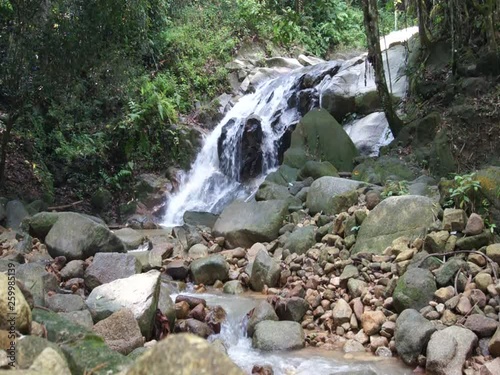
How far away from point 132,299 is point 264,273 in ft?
6.76

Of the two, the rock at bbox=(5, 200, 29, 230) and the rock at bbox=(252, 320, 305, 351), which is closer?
the rock at bbox=(252, 320, 305, 351)

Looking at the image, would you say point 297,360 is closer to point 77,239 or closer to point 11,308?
point 11,308

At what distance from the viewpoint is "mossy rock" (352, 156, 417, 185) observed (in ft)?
27.3

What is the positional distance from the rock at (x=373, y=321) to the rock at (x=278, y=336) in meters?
0.62

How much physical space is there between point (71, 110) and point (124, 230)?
A: 4650 millimetres

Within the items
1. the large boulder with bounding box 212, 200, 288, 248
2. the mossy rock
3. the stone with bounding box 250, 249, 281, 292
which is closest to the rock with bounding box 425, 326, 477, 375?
the stone with bounding box 250, 249, 281, 292

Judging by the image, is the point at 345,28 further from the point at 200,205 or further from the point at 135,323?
the point at 135,323

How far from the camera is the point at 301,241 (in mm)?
6758

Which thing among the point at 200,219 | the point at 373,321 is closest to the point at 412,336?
the point at 373,321

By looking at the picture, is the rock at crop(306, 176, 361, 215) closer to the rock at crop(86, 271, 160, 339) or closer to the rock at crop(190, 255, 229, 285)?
the rock at crop(190, 255, 229, 285)

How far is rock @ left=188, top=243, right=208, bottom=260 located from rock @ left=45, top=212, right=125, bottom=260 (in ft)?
4.00

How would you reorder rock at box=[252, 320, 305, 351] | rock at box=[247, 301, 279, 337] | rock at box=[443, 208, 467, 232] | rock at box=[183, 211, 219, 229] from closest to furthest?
rock at box=[252, 320, 305, 351]
rock at box=[247, 301, 279, 337]
rock at box=[443, 208, 467, 232]
rock at box=[183, 211, 219, 229]

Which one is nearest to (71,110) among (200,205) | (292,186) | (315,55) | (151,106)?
(151,106)

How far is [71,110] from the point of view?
1188cm
